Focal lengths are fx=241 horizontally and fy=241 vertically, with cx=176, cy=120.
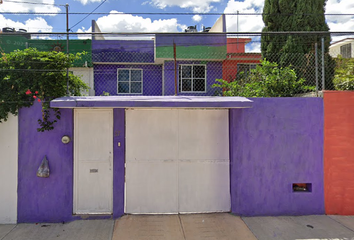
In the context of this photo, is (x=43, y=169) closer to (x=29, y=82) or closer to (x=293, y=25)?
(x=29, y=82)

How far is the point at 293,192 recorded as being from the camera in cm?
498

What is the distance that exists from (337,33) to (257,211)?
4.09m

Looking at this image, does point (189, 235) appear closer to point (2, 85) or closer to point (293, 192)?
point (293, 192)

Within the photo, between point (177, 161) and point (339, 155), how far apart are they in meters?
3.35

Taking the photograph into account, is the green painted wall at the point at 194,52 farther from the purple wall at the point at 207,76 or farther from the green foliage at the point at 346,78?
the green foliage at the point at 346,78

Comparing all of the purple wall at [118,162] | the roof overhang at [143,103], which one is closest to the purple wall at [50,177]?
the purple wall at [118,162]

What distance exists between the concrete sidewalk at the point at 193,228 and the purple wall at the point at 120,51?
8490 millimetres

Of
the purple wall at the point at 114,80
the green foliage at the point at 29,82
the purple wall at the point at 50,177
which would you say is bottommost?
the purple wall at the point at 50,177

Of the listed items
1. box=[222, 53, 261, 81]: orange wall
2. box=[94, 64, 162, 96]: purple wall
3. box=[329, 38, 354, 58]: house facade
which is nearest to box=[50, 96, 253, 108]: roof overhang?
box=[329, 38, 354, 58]: house facade

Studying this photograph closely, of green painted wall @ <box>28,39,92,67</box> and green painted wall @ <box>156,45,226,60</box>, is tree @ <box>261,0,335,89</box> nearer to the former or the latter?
green painted wall @ <box>156,45,226,60</box>

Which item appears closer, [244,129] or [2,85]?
[2,85]

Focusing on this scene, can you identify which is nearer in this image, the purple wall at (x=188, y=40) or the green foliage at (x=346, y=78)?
the green foliage at (x=346, y=78)

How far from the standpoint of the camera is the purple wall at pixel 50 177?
473 cm

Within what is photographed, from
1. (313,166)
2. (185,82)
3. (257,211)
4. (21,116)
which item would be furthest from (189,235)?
(185,82)
